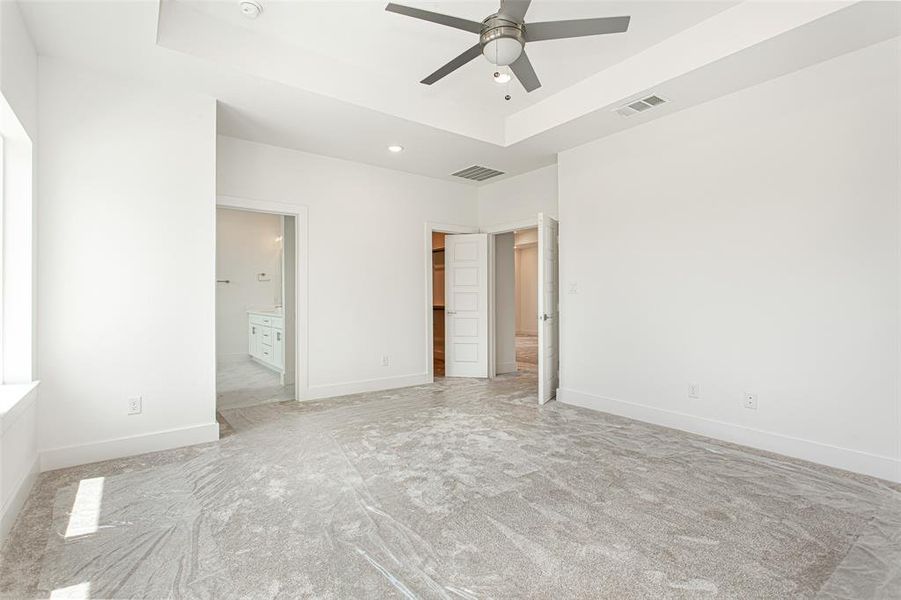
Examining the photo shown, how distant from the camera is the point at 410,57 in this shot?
334 centimetres

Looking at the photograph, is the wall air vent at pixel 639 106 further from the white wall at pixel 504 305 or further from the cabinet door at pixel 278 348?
the cabinet door at pixel 278 348

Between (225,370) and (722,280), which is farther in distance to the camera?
(225,370)

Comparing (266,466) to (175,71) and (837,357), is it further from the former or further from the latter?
(837,357)

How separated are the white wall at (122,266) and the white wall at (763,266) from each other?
3.61 meters

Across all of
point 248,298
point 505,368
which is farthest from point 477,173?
point 248,298

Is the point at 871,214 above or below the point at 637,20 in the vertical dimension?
below

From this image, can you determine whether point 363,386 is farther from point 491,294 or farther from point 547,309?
point 547,309

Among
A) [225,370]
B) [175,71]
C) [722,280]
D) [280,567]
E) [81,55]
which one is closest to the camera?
[280,567]

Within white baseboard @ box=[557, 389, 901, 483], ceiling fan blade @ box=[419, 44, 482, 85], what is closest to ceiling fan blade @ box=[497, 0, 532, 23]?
ceiling fan blade @ box=[419, 44, 482, 85]

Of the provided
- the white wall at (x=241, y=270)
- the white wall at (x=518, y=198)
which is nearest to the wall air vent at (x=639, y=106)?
the white wall at (x=518, y=198)

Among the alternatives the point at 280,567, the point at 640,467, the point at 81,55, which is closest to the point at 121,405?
the point at 280,567

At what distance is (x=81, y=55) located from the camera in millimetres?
2791

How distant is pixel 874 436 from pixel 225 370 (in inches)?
286

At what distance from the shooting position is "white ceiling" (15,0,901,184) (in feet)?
8.51
